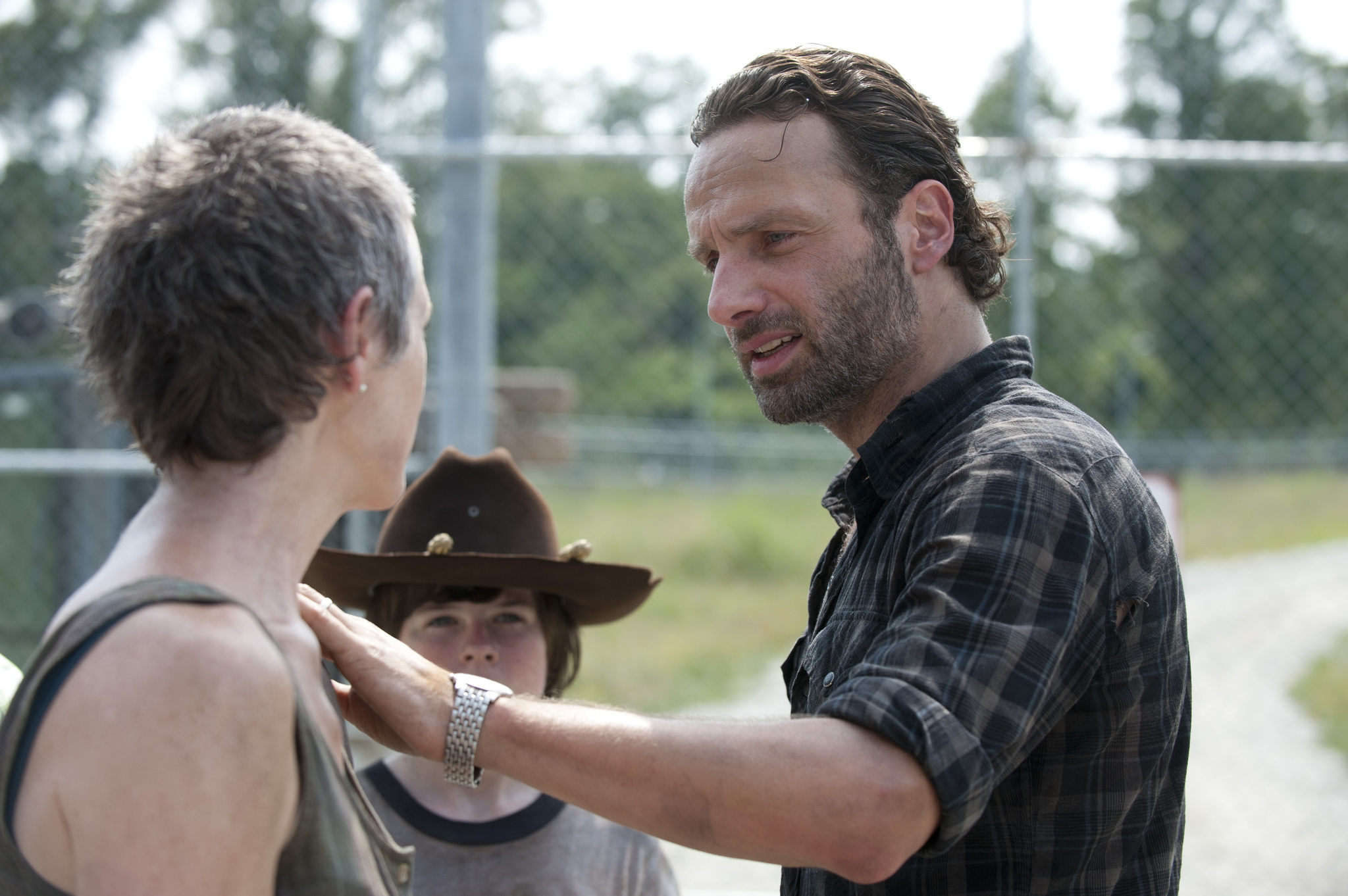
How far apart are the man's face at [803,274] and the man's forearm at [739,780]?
68 centimetres

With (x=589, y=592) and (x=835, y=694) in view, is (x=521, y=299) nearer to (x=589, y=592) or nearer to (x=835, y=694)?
(x=589, y=592)

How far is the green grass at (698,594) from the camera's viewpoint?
762cm

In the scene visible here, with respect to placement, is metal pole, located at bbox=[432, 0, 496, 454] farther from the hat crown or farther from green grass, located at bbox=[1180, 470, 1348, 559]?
green grass, located at bbox=[1180, 470, 1348, 559]

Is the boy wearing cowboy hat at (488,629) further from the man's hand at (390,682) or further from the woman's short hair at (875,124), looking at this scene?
the woman's short hair at (875,124)

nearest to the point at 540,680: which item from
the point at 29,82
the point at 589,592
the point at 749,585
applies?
the point at 589,592

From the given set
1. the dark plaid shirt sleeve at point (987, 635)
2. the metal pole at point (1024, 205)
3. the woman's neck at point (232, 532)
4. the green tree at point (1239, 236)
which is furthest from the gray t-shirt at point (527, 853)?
the green tree at point (1239, 236)

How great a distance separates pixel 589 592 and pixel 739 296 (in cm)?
80

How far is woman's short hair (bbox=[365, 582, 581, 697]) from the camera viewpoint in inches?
90.7

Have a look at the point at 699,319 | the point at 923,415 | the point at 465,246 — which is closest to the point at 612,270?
the point at 699,319

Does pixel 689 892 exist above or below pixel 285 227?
below

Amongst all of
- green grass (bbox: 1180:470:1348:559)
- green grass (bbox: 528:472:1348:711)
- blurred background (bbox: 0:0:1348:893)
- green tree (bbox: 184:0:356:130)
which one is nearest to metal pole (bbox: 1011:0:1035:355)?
blurred background (bbox: 0:0:1348:893)

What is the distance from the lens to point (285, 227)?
1.07 meters

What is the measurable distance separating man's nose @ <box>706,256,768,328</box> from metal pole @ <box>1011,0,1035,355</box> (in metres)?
1.51

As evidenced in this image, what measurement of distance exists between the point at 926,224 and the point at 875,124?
193 mm
